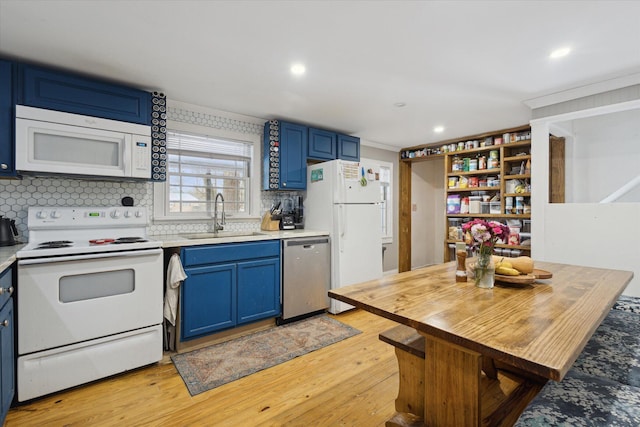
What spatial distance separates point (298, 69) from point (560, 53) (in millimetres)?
1879

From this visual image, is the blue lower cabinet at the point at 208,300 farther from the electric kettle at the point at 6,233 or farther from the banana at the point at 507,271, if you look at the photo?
the banana at the point at 507,271

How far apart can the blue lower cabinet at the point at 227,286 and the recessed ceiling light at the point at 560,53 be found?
8.81 ft

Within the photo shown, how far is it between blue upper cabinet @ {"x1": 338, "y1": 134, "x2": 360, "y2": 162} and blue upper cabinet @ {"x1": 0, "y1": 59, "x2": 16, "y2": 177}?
124 inches

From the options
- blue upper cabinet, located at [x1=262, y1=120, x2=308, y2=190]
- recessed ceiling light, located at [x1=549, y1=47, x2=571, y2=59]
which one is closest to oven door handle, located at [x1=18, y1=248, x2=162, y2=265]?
blue upper cabinet, located at [x1=262, y1=120, x2=308, y2=190]

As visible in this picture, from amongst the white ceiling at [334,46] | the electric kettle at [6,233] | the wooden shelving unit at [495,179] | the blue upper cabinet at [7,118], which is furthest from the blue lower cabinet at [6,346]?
the wooden shelving unit at [495,179]

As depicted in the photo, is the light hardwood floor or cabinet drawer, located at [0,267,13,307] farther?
the light hardwood floor

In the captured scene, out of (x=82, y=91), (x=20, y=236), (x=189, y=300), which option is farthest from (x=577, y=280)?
(x=20, y=236)

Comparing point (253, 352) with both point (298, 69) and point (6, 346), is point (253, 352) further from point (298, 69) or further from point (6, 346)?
point (298, 69)

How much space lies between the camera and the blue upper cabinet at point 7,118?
2.07m

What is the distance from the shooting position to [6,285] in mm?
1637

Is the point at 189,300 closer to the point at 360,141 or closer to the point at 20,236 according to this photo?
the point at 20,236

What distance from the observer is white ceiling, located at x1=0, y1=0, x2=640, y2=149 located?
1.69 m

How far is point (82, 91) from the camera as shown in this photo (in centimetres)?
234

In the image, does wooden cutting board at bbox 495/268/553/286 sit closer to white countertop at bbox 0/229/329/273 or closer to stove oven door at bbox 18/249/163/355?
white countertop at bbox 0/229/329/273
